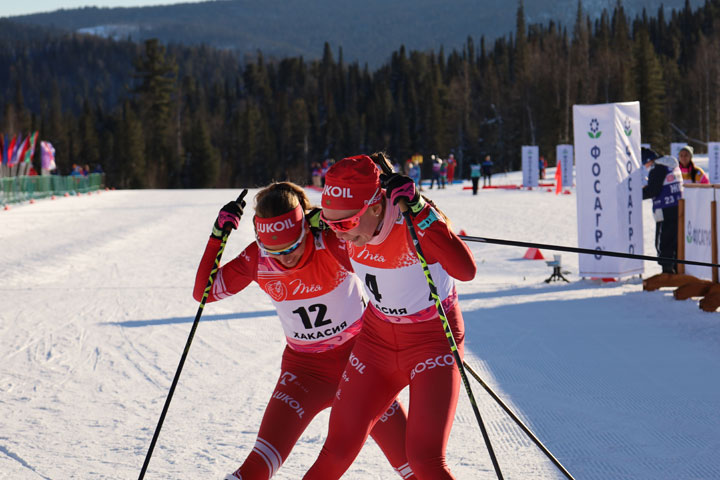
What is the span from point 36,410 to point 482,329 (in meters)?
4.18

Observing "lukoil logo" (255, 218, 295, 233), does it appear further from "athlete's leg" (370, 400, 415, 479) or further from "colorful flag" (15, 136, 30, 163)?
"colorful flag" (15, 136, 30, 163)

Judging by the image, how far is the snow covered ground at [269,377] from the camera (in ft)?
14.5

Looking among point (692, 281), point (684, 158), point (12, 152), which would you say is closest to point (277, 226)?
point (692, 281)

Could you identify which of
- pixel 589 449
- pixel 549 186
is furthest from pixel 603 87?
pixel 589 449

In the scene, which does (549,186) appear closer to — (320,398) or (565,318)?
(565,318)

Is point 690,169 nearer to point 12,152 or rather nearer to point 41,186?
point 41,186

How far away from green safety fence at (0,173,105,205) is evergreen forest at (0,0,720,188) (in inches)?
1604

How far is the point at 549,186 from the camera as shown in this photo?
1410 inches

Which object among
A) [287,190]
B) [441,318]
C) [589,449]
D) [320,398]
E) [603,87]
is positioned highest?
[603,87]

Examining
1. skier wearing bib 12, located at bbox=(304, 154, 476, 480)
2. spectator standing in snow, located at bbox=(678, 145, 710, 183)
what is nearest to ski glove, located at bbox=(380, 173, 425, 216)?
skier wearing bib 12, located at bbox=(304, 154, 476, 480)

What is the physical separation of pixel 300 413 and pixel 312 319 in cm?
41

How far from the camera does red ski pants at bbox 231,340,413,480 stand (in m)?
3.04

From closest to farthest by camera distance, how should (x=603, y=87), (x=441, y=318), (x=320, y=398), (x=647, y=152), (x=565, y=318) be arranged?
1. (x=441, y=318)
2. (x=320, y=398)
3. (x=565, y=318)
4. (x=647, y=152)
5. (x=603, y=87)

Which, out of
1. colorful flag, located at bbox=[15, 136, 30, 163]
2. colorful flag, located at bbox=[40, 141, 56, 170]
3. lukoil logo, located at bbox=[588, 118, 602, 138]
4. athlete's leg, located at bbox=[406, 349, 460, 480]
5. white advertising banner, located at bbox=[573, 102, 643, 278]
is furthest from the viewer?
colorful flag, located at bbox=[40, 141, 56, 170]
